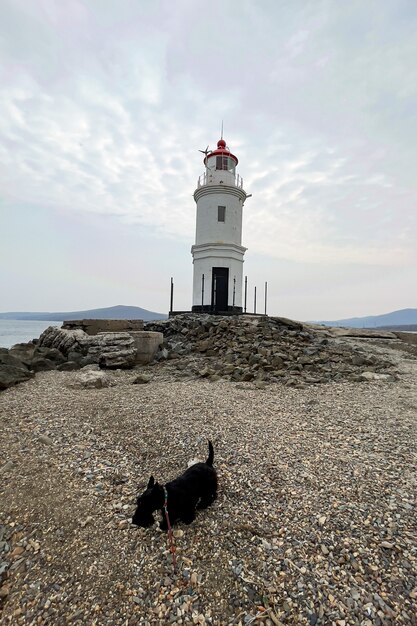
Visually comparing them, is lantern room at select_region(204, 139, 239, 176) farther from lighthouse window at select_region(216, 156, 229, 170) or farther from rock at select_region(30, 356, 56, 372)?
rock at select_region(30, 356, 56, 372)

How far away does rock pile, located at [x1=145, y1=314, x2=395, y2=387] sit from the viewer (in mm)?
9219

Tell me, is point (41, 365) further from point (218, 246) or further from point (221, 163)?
point (221, 163)

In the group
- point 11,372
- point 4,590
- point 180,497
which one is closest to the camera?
point 4,590

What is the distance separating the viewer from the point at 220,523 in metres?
3.10

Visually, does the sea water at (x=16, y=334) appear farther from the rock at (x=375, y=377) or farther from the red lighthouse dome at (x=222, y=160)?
the rock at (x=375, y=377)

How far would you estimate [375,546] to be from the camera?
9.09ft

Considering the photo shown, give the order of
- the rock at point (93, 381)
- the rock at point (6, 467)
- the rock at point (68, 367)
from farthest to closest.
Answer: the rock at point (68, 367) < the rock at point (93, 381) < the rock at point (6, 467)

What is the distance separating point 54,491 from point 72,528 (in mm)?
690

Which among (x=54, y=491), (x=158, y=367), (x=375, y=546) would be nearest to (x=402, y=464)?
(x=375, y=546)

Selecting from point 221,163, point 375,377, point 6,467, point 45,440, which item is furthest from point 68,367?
point 221,163

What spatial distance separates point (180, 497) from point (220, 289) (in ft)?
65.5

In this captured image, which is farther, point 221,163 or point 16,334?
point 16,334

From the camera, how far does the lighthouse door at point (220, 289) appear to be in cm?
2250

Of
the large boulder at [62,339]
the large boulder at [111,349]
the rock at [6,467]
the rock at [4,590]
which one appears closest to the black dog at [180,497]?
the rock at [4,590]
